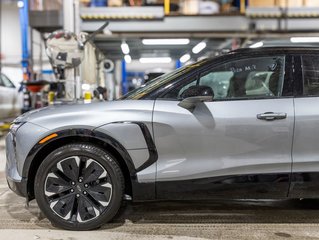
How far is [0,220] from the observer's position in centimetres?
376

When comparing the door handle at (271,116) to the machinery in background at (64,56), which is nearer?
the door handle at (271,116)

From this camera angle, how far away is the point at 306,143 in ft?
10.6

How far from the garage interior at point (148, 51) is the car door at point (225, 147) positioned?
1.44 feet

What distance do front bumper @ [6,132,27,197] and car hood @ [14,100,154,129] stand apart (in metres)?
0.27

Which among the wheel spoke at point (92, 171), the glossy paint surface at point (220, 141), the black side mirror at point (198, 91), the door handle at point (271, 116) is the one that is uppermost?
the black side mirror at point (198, 91)

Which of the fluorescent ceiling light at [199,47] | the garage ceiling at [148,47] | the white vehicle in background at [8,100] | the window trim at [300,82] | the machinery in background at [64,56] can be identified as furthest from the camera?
the fluorescent ceiling light at [199,47]

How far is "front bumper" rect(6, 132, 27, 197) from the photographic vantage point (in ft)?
11.0

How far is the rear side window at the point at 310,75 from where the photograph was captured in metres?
3.34

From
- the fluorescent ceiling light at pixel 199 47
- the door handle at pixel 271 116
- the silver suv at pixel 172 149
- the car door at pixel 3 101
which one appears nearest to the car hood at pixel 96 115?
the silver suv at pixel 172 149

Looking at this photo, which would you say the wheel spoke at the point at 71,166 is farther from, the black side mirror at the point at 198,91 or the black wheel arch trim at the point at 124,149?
the black side mirror at the point at 198,91

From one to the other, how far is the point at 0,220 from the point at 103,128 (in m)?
1.48

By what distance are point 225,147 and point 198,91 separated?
0.51m

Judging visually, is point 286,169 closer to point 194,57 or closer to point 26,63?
point 26,63

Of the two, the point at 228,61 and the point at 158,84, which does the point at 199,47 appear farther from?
the point at 158,84
